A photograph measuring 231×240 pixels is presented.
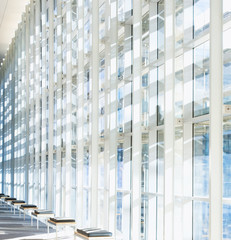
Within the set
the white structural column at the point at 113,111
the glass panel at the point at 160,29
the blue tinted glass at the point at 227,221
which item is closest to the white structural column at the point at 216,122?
the blue tinted glass at the point at 227,221

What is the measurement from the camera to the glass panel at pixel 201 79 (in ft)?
26.2

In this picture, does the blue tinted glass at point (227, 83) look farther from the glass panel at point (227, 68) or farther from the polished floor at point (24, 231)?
the polished floor at point (24, 231)

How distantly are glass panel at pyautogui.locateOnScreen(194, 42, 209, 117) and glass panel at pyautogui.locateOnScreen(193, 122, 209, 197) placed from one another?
0.27 m

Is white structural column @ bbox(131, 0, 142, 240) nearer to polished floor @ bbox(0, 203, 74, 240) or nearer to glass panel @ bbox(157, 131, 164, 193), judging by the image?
glass panel @ bbox(157, 131, 164, 193)

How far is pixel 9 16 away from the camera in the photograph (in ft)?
80.9

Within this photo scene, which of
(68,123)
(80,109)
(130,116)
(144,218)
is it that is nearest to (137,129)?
(130,116)

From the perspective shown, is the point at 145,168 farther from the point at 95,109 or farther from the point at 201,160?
the point at 95,109

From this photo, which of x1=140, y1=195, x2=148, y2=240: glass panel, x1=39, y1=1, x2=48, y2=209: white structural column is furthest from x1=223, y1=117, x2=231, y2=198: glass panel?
x1=39, y1=1, x2=48, y2=209: white structural column

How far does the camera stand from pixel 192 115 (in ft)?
26.9

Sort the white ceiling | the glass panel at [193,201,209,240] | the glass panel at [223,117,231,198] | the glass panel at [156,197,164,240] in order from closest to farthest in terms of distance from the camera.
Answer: the glass panel at [223,117,231,198] < the glass panel at [193,201,209,240] < the glass panel at [156,197,164,240] < the white ceiling

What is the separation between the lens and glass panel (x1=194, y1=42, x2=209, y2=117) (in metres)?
7.97

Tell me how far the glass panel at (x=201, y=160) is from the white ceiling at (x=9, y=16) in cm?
1595

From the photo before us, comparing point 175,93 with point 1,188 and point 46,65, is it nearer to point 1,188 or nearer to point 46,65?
point 46,65

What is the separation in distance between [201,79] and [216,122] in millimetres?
1816
